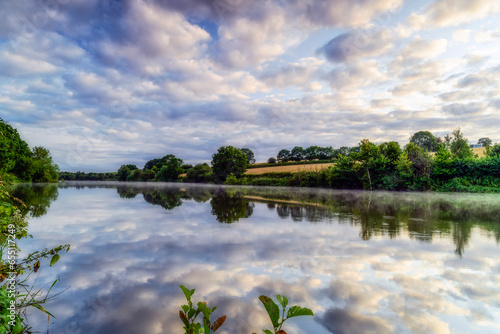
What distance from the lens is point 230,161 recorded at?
62.2 m

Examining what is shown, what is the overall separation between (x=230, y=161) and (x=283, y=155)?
25366 millimetres

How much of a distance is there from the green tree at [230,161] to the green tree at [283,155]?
20.4 meters

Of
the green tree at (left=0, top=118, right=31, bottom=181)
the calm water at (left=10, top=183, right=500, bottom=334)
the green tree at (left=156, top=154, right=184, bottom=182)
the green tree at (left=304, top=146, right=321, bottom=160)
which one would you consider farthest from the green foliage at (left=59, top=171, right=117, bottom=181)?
the calm water at (left=10, top=183, right=500, bottom=334)

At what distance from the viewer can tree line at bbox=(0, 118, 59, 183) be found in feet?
103

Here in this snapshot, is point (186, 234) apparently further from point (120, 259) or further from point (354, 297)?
point (354, 297)

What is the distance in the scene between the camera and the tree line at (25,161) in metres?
31.3

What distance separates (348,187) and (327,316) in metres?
36.9

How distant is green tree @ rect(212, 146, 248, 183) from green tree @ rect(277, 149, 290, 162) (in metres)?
20.4

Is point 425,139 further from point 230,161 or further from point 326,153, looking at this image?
point 230,161

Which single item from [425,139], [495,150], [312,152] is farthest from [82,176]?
[495,150]

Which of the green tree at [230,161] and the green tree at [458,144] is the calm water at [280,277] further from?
the green tree at [230,161]

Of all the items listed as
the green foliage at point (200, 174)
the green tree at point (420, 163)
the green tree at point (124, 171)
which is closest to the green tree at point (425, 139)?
the green tree at point (420, 163)

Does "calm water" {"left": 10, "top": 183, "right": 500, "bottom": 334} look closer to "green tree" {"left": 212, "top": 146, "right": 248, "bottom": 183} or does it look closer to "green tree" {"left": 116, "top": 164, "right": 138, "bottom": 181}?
"green tree" {"left": 212, "top": 146, "right": 248, "bottom": 183}

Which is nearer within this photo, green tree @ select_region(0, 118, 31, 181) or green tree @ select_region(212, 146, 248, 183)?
green tree @ select_region(0, 118, 31, 181)
